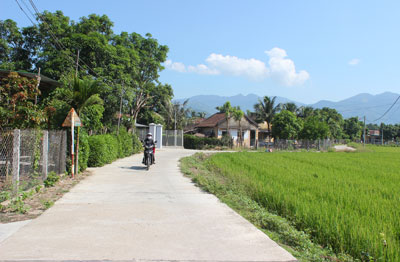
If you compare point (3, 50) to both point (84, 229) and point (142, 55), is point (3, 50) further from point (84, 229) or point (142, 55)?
point (84, 229)

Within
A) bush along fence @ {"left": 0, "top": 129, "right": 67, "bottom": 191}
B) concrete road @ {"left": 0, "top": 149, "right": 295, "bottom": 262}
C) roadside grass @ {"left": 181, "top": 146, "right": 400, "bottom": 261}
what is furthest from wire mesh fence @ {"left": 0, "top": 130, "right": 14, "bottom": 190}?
roadside grass @ {"left": 181, "top": 146, "right": 400, "bottom": 261}

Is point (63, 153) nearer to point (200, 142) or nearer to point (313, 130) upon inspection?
point (200, 142)

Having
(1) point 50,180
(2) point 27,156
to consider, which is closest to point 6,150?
(2) point 27,156

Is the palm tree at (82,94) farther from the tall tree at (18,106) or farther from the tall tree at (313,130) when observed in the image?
the tall tree at (313,130)

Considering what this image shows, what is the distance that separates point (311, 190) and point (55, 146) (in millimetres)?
7831

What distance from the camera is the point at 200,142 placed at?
123 ft

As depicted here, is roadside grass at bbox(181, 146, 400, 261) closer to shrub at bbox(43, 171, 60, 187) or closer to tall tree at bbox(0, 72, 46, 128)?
shrub at bbox(43, 171, 60, 187)

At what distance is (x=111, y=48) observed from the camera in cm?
2914

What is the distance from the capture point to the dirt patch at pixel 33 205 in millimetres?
5805

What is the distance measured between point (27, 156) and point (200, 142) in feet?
96.5

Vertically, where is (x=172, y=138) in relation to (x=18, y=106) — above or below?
below

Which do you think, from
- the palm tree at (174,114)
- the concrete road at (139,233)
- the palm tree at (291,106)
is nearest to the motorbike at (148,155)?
the concrete road at (139,233)

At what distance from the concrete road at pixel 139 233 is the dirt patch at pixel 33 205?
23cm

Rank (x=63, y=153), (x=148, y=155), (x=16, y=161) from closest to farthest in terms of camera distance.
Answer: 1. (x=16, y=161)
2. (x=63, y=153)
3. (x=148, y=155)
